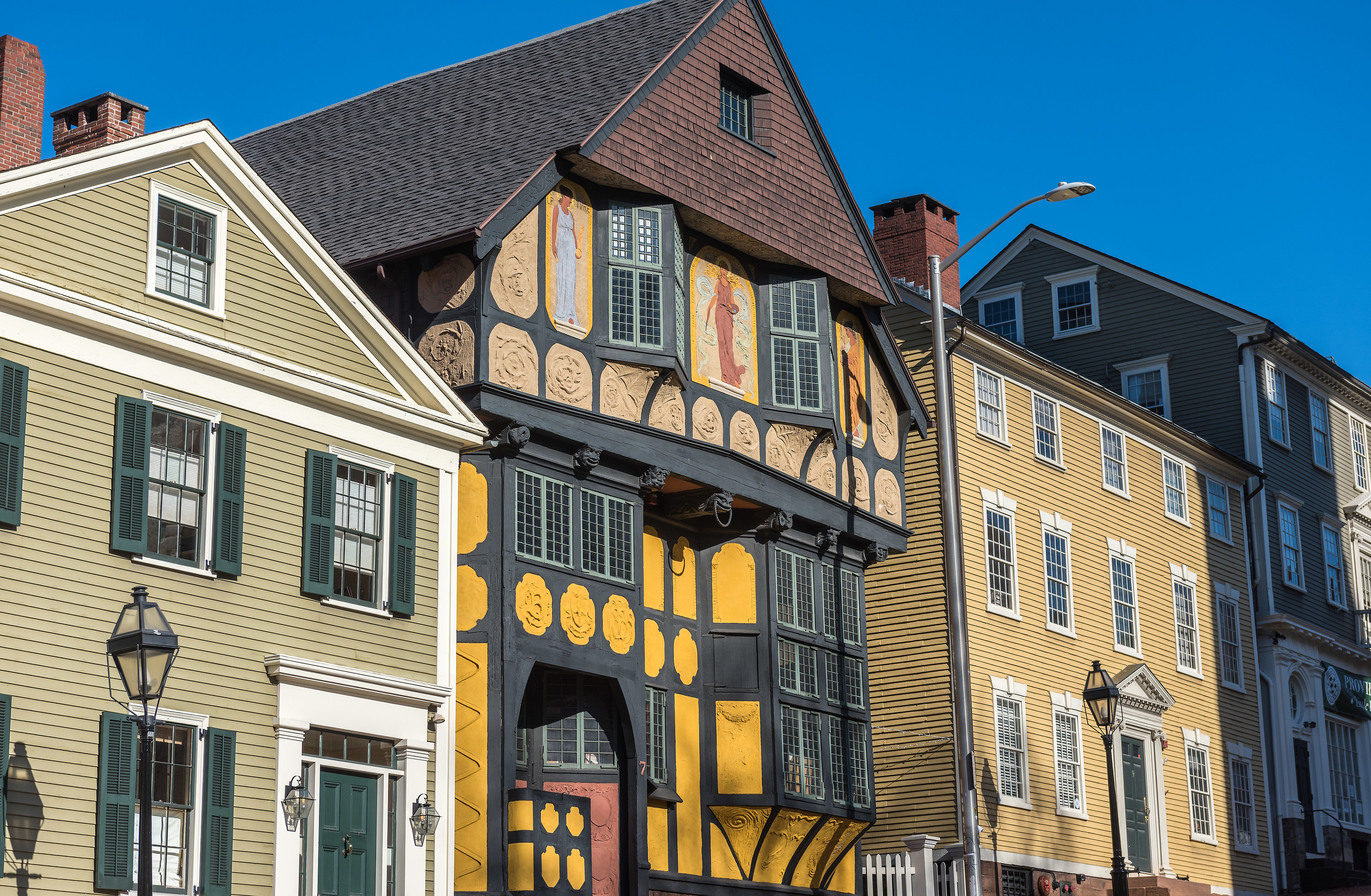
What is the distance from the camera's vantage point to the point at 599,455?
74.3ft

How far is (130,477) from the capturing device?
57.2 feet

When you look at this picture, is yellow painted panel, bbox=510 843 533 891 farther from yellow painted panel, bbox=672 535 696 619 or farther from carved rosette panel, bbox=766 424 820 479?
carved rosette panel, bbox=766 424 820 479

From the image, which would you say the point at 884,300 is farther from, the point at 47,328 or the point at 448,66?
the point at 47,328

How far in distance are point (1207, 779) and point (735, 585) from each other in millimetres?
16312

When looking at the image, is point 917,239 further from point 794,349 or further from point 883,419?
point 794,349

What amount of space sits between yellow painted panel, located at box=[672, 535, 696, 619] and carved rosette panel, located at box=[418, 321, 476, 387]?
4.97 meters

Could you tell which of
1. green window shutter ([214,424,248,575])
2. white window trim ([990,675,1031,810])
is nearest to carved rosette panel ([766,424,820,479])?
white window trim ([990,675,1031,810])

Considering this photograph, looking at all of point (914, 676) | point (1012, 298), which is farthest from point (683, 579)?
point (1012, 298)

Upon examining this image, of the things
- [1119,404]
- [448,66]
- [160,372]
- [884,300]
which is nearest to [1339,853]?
[1119,404]

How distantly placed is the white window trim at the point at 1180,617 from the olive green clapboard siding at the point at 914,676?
28.3 ft

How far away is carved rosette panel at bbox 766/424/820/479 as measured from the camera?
1005 inches

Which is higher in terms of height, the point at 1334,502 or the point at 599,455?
the point at 1334,502

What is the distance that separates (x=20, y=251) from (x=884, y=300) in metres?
14.4

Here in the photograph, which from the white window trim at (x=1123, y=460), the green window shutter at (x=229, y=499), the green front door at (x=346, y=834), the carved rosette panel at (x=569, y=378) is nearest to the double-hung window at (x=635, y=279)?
the carved rosette panel at (x=569, y=378)
